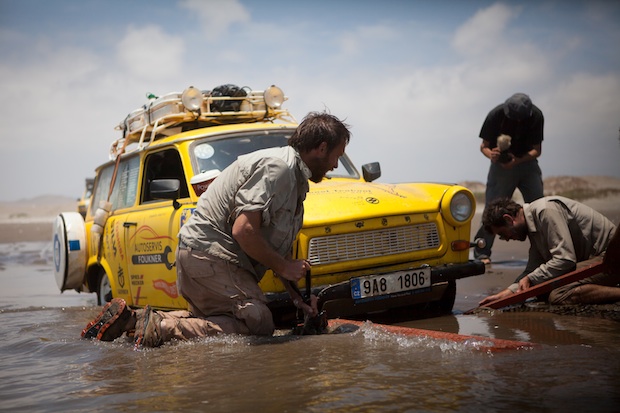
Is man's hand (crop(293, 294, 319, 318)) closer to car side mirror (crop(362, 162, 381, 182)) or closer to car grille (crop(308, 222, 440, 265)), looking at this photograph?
car grille (crop(308, 222, 440, 265))

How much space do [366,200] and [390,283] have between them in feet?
2.31

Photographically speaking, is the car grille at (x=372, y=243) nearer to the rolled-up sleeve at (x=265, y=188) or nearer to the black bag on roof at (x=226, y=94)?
the rolled-up sleeve at (x=265, y=188)

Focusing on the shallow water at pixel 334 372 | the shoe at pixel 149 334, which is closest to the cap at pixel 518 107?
the shallow water at pixel 334 372

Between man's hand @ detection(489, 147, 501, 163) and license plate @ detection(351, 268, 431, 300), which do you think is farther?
man's hand @ detection(489, 147, 501, 163)

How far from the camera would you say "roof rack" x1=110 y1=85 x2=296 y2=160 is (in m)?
6.89

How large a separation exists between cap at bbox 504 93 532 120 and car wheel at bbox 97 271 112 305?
4.72m

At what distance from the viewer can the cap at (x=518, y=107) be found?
810cm

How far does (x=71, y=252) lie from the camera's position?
7555 mm

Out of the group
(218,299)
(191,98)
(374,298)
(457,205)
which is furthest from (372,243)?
(191,98)

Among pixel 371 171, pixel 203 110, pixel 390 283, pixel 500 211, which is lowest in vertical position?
pixel 390 283

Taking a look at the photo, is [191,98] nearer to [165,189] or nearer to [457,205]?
[165,189]

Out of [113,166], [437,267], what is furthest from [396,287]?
[113,166]

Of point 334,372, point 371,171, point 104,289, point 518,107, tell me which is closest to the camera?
point 334,372

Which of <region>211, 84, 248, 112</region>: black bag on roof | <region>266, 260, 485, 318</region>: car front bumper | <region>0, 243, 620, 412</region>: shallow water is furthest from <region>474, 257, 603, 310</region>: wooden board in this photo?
<region>211, 84, 248, 112</region>: black bag on roof
